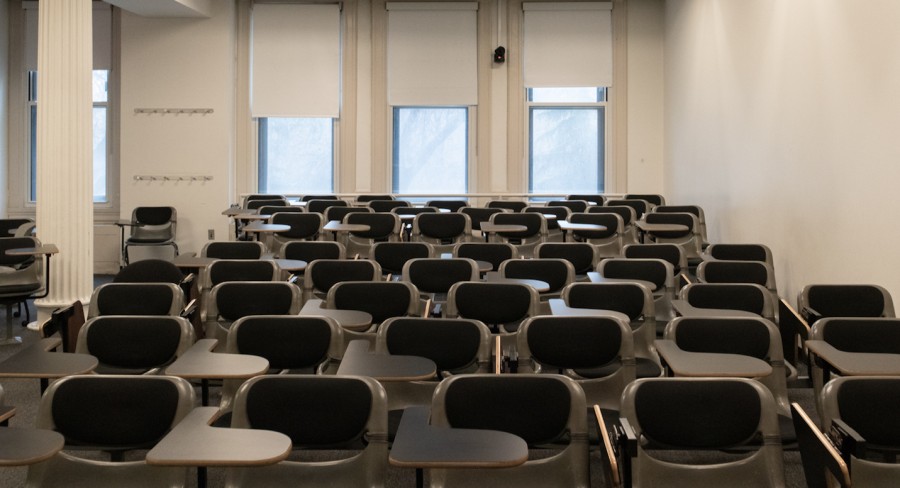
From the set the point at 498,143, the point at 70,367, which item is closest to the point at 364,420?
the point at 70,367

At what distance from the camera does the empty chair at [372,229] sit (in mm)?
8656

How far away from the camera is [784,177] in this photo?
7.84 metres

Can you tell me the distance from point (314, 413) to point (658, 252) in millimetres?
4053

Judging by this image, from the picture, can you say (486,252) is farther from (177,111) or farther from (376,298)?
(177,111)

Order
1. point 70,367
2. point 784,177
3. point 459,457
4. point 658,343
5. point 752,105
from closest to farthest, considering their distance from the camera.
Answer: point 459,457 < point 70,367 < point 658,343 < point 784,177 < point 752,105

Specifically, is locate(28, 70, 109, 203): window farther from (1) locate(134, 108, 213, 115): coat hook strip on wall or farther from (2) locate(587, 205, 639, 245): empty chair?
(2) locate(587, 205, 639, 245): empty chair

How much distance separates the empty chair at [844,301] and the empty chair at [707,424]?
80.2 inches

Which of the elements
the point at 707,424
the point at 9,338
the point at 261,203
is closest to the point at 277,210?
the point at 261,203

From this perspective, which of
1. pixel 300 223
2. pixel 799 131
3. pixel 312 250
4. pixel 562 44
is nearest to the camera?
pixel 312 250

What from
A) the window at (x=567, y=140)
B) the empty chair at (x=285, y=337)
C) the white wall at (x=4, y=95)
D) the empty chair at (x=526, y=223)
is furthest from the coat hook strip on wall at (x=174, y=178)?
the empty chair at (x=285, y=337)

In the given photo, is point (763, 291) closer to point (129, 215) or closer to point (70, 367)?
point (70, 367)

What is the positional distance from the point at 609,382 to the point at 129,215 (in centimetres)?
984

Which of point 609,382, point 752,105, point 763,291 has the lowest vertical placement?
point 609,382

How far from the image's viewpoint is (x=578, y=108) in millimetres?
12906
